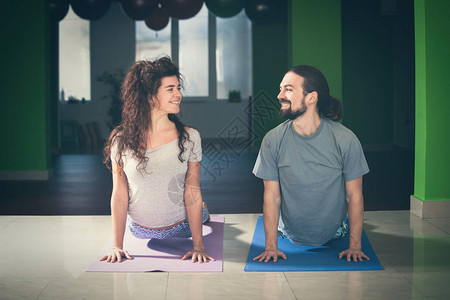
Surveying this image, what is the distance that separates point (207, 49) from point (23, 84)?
586cm

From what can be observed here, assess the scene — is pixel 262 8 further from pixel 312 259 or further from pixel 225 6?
pixel 312 259

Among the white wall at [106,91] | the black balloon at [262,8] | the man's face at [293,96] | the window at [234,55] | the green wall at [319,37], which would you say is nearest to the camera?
the man's face at [293,96]

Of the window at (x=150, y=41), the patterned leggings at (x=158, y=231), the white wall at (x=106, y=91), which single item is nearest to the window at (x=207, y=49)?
the window at (x=150, y=41)

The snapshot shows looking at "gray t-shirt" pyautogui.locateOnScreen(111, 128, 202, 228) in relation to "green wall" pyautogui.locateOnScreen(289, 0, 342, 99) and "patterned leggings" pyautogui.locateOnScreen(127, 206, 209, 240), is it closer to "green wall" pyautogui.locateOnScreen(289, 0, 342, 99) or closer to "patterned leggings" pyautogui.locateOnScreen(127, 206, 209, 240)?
"patterned leggings" pyautogui.locateOnScreen(127, 206, 209, 240)

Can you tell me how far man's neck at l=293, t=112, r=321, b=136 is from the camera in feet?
10.1

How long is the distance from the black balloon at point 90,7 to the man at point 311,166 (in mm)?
4778

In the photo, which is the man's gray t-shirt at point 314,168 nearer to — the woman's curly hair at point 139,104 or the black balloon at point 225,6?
the woman's curly hair at point 139,104

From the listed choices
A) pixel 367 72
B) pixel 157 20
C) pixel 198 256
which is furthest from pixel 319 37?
pixel 157 20

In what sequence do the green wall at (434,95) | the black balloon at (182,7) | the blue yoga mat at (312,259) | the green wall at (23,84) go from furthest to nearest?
the black balloon at (182,7) < the green wall at (23,84) < the green wall at (434,95) < the blue yoga mat at (312,259)

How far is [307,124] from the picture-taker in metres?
3.07

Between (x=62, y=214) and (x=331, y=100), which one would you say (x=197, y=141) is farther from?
(x=62, y=214)

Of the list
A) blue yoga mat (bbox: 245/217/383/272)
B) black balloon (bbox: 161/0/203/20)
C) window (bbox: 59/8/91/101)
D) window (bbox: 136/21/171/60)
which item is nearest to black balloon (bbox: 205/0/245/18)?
black balloon (bbox: 161/0/203/20)

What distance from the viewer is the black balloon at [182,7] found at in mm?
7086

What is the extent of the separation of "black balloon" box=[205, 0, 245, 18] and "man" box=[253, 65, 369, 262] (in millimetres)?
4341
